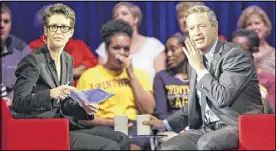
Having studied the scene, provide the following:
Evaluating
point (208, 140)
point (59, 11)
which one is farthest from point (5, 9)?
point (208, 140)

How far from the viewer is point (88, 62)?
20.9ft

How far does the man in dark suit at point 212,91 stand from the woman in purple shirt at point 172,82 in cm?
115

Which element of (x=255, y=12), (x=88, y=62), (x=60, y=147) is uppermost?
(x=255, y=12)

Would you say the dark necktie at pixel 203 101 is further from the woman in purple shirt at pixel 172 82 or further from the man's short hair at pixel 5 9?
the man's short hair at pixel 5 9

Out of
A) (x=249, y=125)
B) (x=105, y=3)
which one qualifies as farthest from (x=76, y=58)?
(x=249, y=125)

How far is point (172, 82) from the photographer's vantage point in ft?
20.8

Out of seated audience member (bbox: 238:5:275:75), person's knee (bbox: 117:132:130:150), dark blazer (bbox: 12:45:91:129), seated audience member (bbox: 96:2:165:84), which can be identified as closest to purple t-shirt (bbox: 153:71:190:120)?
seated audience member (bbox: 96:2:165:84)

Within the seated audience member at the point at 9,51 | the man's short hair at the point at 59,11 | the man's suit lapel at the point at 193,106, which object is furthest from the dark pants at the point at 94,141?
the seated audience member at the point at 9,51

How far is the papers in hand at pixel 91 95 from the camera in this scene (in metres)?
4.74

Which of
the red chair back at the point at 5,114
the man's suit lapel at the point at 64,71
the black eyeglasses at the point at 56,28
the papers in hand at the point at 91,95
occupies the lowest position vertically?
the red chair back at the point at 5,114

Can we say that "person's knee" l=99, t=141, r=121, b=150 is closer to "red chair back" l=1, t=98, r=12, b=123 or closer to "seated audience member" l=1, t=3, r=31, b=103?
"red chair back" l=1, t=98, r=12, b=123

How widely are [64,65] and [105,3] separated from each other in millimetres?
1628

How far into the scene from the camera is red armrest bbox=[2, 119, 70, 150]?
4324 millimetres

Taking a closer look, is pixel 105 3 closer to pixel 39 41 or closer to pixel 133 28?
pixel 133 28
